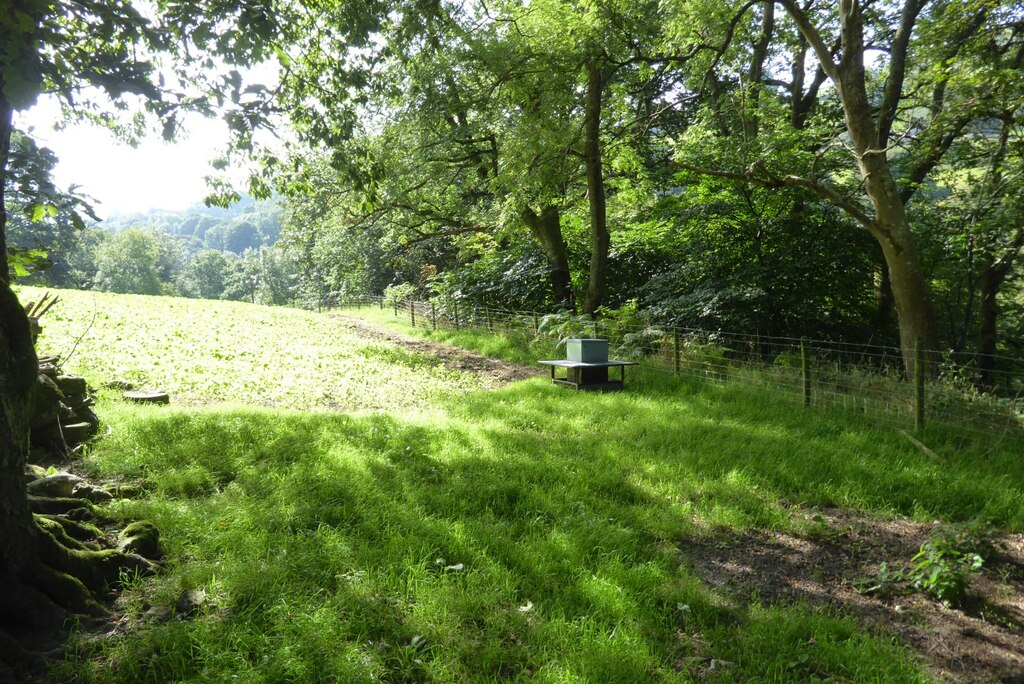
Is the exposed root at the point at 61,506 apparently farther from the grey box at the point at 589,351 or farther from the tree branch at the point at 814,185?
the tree branch at the point at 814,185

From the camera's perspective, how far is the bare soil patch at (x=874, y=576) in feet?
11.3

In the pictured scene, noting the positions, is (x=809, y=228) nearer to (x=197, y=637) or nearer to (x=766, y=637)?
(x=766, y=637)

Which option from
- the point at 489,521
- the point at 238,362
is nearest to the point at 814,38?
the point at 489,521

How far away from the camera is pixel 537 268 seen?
19.8 meters

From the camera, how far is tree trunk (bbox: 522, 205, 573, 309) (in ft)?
59.7

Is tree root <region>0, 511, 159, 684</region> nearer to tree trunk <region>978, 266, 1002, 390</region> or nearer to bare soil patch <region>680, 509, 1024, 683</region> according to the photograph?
bare soil patch <region>680, 509, 1024, 683</region>

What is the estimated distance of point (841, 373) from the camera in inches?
350

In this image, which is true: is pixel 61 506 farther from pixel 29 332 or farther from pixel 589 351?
pixel 589 351

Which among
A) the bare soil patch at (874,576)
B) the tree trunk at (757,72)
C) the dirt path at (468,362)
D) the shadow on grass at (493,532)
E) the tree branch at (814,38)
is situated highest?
the tree trunk at (757,72)

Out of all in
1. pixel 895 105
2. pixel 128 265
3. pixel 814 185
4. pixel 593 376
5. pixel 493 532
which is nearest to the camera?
pixel 493 532

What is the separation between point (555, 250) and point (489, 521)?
1465 cm

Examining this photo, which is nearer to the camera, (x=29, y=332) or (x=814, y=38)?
(x=29, y=332)

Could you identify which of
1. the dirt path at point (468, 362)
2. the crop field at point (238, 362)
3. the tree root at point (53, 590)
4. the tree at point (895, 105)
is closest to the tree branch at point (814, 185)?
the tree at point (895, 105)

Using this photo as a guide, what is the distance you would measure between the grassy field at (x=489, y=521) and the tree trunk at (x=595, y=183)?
17.9 feet
